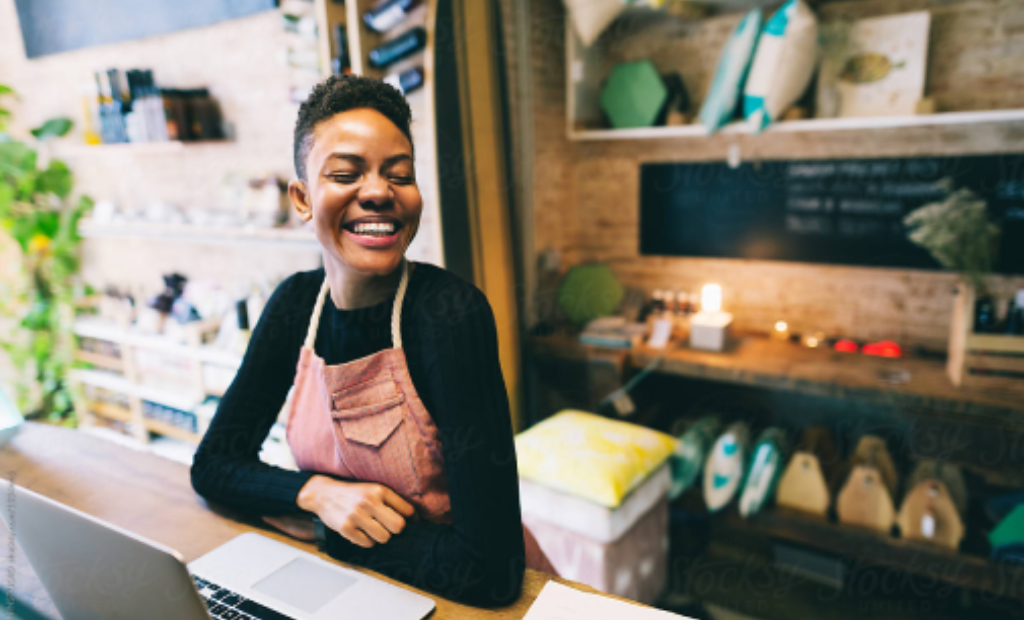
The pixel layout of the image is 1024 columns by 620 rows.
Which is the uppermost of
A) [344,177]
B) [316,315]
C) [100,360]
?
[344,177]

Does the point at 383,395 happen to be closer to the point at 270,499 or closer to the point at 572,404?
the point at 270,499

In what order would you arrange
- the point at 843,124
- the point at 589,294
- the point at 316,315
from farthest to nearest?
the point at 589,294
the point at 843,124
the point at 316,315

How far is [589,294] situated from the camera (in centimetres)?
272

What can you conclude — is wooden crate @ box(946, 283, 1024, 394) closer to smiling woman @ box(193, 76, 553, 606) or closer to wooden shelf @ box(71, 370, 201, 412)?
smiling woman @ box(193, 76, 553, 606)

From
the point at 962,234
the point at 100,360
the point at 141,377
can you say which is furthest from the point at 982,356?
the point at 100,360

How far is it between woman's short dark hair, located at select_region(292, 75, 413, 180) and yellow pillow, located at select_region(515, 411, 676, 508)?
1.16 m

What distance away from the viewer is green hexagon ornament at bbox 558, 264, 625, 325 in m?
2.72

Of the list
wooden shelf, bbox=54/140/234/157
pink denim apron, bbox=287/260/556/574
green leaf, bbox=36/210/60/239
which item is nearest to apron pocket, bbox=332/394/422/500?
pink denim apron, bbox=287/260/556/574

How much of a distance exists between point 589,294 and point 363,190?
1926 mm

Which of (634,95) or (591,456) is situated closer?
(591,456)

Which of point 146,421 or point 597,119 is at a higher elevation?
point 597,119

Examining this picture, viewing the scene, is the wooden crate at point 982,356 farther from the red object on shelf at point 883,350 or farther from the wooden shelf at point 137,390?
the wooden shelf at point 137,390

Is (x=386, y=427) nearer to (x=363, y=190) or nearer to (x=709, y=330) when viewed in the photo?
(x=363, y=190)

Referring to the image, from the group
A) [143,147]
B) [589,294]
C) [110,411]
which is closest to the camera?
[589,294]
